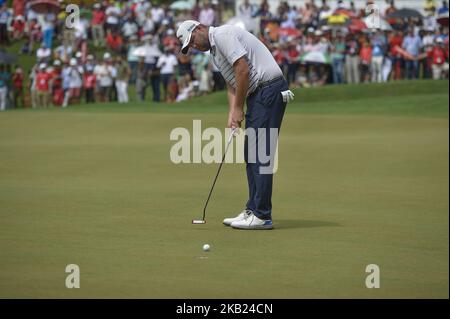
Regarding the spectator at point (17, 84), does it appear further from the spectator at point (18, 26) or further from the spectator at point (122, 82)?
the spectator at point (18, 26)

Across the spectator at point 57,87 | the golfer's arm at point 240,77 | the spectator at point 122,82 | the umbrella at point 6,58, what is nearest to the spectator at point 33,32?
the umbrella at point 6,58

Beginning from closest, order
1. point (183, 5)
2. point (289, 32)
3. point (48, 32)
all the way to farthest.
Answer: point (289, 32) < point (48, 32) < point (183, 5)

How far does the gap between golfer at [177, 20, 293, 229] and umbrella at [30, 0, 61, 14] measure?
29783mm

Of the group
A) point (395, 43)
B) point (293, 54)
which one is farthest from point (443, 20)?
point (293, 54)

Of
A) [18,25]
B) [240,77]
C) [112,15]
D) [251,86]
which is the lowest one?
[18,25]

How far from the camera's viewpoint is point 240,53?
33.7ft

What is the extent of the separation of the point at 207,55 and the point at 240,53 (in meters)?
24.7

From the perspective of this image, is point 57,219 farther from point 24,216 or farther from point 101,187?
point 101,187

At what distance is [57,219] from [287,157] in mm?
8874

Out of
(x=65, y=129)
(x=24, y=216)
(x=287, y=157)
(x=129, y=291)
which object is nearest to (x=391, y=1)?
(x=65, y=129)

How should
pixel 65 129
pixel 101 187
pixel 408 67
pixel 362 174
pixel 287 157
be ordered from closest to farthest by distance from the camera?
pixel 101 187 < pixel 362 174 < pixel 287 157 < pixel 65 129 < pixel 408 67

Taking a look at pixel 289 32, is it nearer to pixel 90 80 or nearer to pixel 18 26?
pixel 90 80
